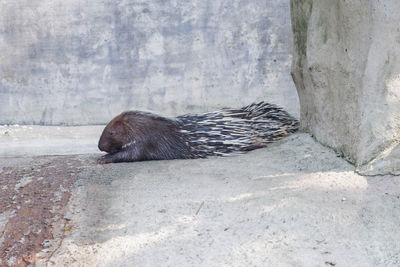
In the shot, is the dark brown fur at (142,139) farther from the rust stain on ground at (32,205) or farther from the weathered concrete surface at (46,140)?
the weathered concrete surface at (46,140)

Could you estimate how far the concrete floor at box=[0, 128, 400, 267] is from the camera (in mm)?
1905

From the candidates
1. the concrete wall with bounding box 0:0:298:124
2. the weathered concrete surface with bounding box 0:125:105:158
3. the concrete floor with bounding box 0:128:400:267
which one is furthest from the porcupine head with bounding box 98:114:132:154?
the concrete wall with bounding box 0:0:298:124

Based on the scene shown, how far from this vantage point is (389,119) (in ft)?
8.24

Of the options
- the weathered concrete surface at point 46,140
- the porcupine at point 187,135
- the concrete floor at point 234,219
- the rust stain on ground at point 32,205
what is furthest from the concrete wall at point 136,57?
the concrete floor at point 234,219

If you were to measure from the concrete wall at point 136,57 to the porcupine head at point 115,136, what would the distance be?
2.59m

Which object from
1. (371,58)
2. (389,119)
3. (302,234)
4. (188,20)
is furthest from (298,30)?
(188,20)

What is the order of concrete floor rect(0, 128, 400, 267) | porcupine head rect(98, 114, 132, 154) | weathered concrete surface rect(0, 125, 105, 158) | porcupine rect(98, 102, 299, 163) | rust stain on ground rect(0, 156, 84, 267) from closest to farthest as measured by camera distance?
concrete floor rect(0, 128, 400, 267) → rust stain on ground rect(0, 156, 84, 267) → porcupine rect(98, 102, 299, 163) → porcupine head rect(98, 114, 132, 154) → weathered concrete surface rect(0, 125, 105, 158)

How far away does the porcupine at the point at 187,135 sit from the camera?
397 centimetres

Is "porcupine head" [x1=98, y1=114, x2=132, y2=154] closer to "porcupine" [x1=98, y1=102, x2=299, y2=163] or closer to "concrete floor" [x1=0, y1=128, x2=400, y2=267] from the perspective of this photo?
"porcupine" [x1=98, y1=102, x2=299, y2=163]

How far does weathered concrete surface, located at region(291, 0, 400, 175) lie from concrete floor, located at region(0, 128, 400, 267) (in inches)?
5.9

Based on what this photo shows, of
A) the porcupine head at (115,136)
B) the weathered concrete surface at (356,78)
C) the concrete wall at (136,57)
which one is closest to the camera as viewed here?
the weathered concrete surface at (356,78)

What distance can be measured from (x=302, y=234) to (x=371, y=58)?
124 centimetres

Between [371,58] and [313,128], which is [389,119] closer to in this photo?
[371,58]

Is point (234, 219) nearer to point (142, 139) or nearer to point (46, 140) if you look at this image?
point (142, 139)
